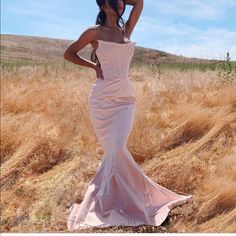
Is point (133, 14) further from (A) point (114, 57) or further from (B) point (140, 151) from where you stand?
(B) point (140, 151)

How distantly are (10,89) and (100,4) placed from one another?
245 inches

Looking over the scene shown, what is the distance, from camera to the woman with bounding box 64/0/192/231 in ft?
15.9

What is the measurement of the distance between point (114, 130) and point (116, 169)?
0.38m

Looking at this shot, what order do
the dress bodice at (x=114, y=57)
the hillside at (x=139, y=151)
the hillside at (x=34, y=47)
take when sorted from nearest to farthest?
the dress bodice at (x=114, y=57) < the hillside at (x=139, y=151) < the hillside at (x=34, y=47)

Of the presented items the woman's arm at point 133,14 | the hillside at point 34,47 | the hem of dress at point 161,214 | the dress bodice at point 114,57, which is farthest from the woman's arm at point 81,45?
the hillside at point 34,47

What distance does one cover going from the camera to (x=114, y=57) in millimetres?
4848

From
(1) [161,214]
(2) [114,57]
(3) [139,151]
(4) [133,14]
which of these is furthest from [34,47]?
(1) [161,214]

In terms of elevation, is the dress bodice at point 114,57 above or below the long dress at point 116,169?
above

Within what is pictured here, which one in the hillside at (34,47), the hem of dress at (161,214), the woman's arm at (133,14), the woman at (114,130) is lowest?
the hem of dress at (161,214)

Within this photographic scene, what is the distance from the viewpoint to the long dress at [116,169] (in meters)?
4.87

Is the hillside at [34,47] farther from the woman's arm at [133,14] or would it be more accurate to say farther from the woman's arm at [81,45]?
the woman's arm at [81,45]

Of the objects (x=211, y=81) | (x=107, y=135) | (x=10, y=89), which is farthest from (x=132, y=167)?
→ (x=10, y=89)

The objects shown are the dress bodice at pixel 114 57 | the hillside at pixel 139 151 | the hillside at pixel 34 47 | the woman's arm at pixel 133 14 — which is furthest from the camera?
the hillside at pixel 34 47

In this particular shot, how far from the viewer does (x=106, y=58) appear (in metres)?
4.86
